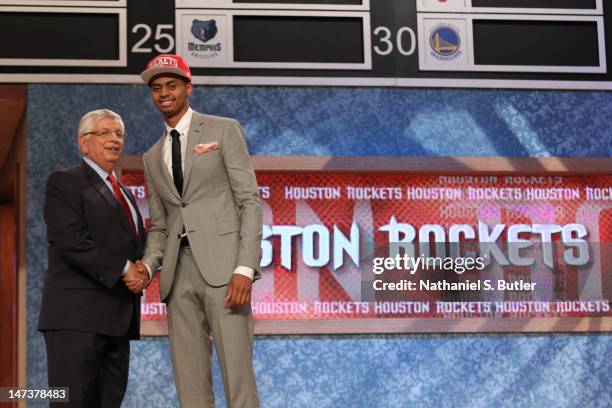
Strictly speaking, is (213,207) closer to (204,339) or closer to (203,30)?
(204,339)

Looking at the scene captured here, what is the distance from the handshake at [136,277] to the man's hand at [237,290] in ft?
1.10

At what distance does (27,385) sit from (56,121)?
1219mm

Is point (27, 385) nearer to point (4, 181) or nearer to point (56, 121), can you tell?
point (56, 121)

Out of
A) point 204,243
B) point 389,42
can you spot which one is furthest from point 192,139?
point 389,42

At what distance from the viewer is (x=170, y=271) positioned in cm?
272

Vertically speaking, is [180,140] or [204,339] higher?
[180,140]

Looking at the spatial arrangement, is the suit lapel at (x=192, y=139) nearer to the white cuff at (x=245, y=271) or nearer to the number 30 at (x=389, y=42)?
the white cuff at (x=245, y=271)

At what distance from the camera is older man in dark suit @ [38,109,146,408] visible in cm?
276

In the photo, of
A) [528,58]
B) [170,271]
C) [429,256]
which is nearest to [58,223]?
[170,271]

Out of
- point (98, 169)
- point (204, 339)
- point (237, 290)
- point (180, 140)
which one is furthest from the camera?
point (98, 169)

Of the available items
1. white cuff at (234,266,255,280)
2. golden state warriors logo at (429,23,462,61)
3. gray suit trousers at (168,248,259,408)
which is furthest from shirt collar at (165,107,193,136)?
golden state warriors logo at (429,23,462,61)

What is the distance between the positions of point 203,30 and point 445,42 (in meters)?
1.18

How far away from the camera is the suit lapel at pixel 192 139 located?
9.06 ft

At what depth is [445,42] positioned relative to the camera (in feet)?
14.2
